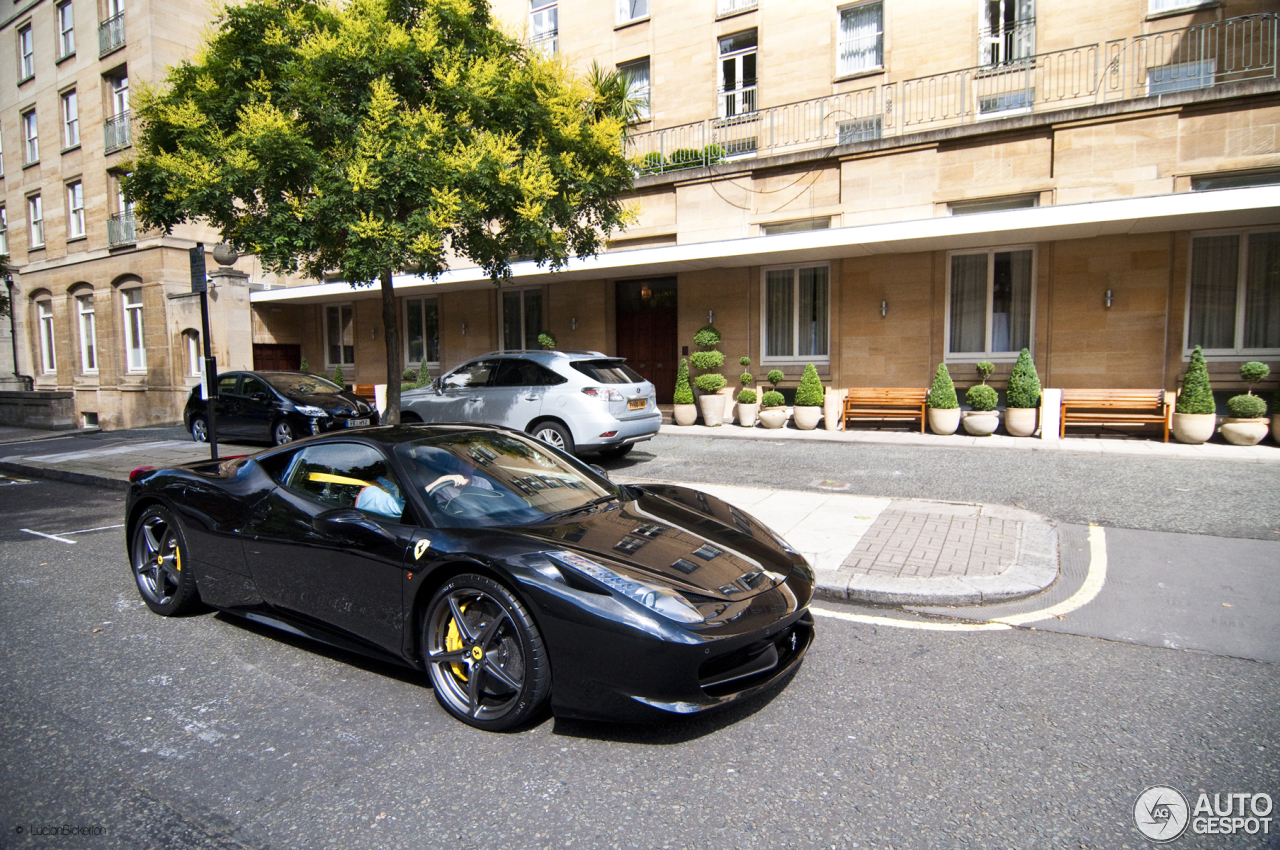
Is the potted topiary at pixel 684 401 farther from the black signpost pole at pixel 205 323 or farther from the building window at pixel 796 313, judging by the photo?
the black signpost pole at pixel 205 323

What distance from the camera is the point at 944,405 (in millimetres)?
12891

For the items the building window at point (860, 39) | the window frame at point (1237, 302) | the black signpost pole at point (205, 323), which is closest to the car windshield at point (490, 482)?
the black signpost pole at point (205, 323)

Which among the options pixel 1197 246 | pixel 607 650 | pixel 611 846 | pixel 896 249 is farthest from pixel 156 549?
pixel 1197 246

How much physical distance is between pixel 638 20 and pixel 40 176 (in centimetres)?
2351

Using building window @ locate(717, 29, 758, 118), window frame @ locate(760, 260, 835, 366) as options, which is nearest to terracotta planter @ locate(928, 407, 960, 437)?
window frame @ locate(760, 260, 835, 366)

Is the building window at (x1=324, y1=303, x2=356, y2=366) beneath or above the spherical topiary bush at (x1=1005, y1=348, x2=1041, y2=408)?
above

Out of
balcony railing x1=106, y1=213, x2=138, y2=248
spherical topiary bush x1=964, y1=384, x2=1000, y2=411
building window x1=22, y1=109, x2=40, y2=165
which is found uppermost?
building window x1=22, y1=109, x2=40, y2=165

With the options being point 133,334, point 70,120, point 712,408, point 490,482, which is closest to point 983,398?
point 712,408

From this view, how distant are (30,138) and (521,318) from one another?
22.6 metres

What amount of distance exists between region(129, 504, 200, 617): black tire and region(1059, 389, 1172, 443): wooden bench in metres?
12.7

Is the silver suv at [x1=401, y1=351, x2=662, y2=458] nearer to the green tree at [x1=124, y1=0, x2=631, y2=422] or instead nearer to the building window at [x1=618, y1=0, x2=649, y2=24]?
the green tree at [x1=124, y1=0, x2=631, y2=422]

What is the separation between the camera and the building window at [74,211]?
82.9 feet

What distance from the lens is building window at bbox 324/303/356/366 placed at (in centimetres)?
2330

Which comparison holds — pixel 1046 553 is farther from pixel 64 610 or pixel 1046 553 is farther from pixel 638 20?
pixel 638 20
